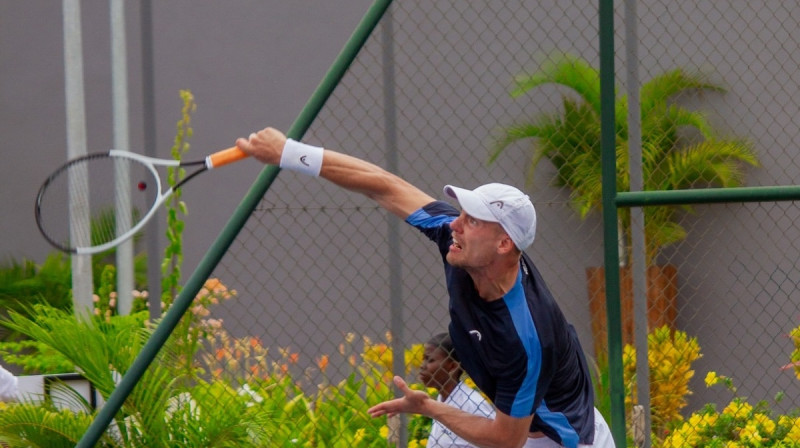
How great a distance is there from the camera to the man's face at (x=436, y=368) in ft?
15.9

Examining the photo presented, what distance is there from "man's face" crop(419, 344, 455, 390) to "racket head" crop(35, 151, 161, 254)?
4.30 feet

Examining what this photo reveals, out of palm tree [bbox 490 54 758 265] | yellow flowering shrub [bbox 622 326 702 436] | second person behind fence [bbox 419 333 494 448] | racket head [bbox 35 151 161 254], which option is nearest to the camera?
racket head [bbox 35 151 161 254]

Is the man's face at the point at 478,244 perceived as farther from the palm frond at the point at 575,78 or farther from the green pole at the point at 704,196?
the palm frond at the point at 575,78

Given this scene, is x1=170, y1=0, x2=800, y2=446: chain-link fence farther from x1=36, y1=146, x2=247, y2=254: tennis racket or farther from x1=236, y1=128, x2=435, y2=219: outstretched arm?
x1=236, y1=128, x2=435, y2=219: outstretched arm

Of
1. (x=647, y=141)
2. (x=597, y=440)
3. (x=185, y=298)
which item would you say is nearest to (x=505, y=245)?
(x=597, y=440)

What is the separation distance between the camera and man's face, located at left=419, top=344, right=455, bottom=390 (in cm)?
486

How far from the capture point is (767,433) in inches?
216

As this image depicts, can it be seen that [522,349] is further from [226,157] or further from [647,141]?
[647,141]

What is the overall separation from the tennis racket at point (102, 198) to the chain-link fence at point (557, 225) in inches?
27.3

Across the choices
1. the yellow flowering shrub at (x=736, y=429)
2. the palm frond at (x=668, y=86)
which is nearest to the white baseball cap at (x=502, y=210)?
the yellow flowering shrub at (x=736, y=429)

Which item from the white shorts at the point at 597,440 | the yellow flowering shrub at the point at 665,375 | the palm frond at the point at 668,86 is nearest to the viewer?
the white shorts at the point at 597,440

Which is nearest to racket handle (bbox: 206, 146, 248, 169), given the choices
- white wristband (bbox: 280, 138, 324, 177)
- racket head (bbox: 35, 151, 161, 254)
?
white wristband (bbox: 280, 138, 324, 177)

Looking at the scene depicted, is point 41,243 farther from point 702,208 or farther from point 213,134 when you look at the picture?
point 702,208

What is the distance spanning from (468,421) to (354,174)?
2.88 feet
